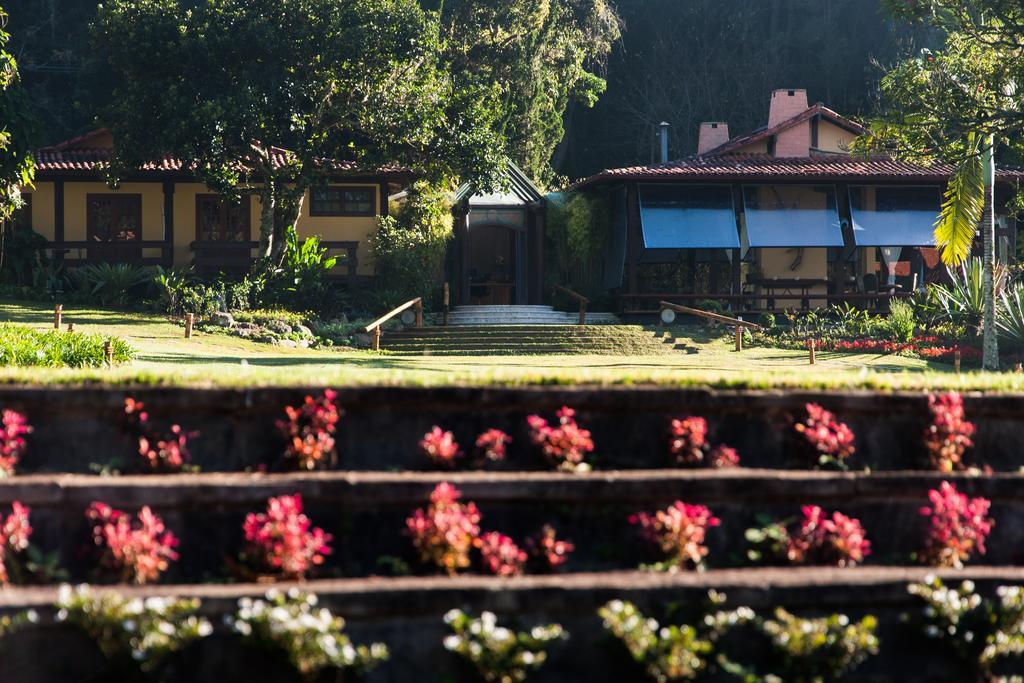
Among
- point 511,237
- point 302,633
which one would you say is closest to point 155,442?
point 302,633

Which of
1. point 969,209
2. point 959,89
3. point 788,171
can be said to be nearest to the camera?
point 959,89

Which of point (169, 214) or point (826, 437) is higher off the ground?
point (169, 214)

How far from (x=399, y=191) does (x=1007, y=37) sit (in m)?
19.1

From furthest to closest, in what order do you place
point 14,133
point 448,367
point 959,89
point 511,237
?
point 511,237 → point 14,133 → point 448,367 → point 959,89

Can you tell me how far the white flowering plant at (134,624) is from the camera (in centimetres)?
684

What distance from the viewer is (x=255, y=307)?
30.9 meters

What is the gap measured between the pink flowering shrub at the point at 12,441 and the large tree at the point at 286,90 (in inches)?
903

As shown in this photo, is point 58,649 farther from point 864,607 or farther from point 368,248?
point 368,248

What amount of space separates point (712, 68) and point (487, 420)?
154 ft

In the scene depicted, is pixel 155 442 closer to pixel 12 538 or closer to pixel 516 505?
pixel 12 538

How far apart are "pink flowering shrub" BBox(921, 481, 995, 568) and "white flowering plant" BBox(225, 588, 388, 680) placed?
345 cm

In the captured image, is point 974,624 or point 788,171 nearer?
point 974,624

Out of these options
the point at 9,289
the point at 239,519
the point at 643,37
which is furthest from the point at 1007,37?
the point at 643,37

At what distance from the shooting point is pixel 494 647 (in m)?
7.04
